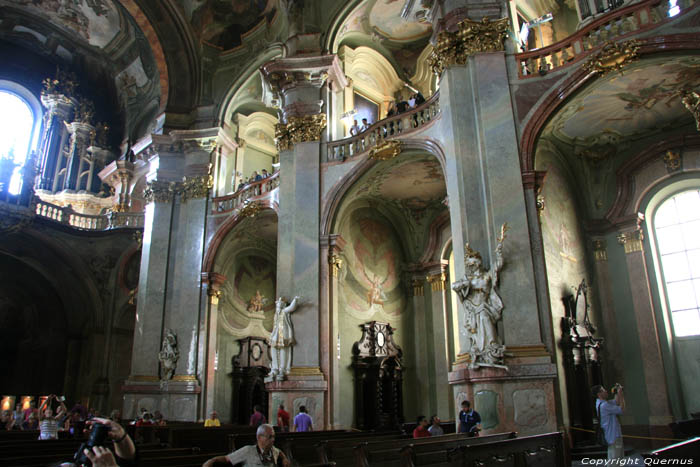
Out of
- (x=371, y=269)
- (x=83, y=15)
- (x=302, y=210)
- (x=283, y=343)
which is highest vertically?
(x=83, y=15)

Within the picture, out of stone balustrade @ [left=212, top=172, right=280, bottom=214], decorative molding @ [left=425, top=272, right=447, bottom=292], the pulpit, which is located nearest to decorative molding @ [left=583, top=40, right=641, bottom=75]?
the pulpit

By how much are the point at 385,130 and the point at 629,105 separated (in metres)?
5.52

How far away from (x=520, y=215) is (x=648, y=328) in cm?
522

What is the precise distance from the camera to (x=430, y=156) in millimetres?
13867

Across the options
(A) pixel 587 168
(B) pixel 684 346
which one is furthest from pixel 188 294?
(B) pixel 684 346

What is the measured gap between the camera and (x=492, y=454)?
5.65 m

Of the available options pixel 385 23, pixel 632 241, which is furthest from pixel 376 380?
pixel 385 23

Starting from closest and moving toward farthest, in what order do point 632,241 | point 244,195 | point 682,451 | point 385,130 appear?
1. point 682,451
2. point 632,241
3. point 385,130
4. point 244,195

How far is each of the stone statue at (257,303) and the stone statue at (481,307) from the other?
34.7ft

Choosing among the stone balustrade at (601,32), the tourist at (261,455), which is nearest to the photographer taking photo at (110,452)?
the tourist at (261,455)

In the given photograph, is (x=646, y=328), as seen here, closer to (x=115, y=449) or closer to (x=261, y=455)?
(x=261, y=455)

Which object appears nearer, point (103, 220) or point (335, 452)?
point (335, 452)

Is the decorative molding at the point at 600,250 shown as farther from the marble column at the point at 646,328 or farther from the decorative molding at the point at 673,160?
the decorative molding at the point at 673,160

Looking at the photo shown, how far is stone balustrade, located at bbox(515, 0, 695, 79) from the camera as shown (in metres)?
10.3
